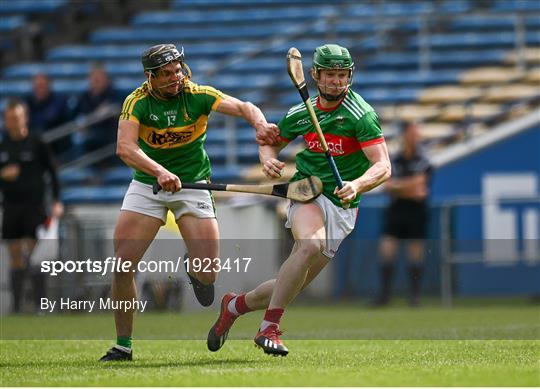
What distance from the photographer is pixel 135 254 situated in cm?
848

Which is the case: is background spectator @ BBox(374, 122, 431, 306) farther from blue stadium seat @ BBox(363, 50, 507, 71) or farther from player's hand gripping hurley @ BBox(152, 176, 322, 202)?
player's hand gripping hurley @ BBox(152, 176, 322, 202)

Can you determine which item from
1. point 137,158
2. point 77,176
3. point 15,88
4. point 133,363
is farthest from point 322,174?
point 15,88

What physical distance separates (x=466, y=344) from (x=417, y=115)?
28.8 ft

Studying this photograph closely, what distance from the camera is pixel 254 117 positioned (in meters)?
8.48

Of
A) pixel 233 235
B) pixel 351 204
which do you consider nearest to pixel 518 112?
pixel 233 235

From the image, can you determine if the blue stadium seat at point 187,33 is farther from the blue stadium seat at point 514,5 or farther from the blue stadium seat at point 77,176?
the blue stadium seat at point 77,176

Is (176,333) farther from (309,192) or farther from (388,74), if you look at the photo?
(388,74)

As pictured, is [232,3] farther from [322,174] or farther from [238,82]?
[322,174]

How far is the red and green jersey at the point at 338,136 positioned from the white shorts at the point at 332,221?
0.05m

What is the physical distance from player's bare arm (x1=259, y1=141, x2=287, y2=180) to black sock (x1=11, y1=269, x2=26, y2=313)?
584cm

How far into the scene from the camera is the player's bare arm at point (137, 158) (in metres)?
8.20

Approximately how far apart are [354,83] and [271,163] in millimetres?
10155

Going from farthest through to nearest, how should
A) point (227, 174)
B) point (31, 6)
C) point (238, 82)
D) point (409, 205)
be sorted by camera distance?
point (31, 6) → point (238, 82) → point (227, 174) → point (409, 205)

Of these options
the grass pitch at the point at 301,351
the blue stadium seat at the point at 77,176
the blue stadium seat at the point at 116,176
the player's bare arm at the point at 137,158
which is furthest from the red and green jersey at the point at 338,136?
the blue stadium seat at the point at 77,176
